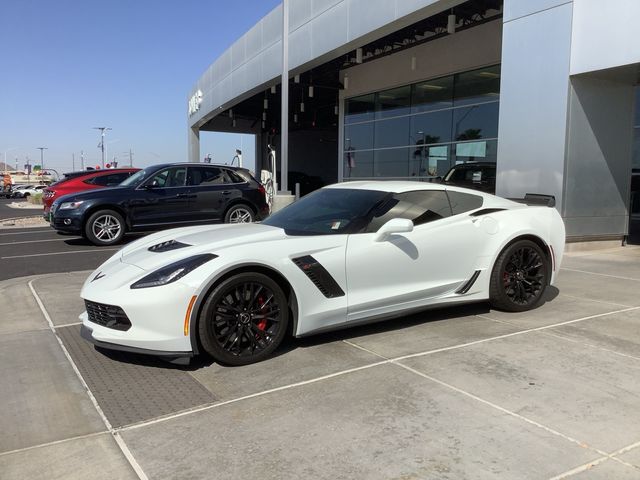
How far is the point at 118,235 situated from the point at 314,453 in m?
9.27

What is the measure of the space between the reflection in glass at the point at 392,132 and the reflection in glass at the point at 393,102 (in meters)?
0.26

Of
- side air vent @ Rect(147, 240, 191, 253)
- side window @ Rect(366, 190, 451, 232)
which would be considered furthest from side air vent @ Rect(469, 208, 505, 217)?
side air vent @ Rect(147, 240, 191, 253)

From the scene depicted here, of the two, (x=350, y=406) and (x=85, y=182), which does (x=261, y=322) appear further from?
(x=85, y=182)

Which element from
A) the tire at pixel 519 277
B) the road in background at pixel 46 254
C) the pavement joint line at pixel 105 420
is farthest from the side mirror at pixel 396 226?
the road in background at pixel 46 254

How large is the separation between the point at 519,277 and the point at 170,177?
26.1 feet

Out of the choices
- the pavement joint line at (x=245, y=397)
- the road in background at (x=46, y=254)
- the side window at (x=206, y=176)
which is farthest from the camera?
the side window at (x=206, y=176)

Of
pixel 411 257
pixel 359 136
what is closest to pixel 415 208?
pixel 411 257

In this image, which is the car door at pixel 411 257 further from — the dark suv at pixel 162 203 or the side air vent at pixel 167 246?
the dark suv at pixel 162 203

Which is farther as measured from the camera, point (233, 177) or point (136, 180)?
point (233, 177)

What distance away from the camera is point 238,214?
1183 cm

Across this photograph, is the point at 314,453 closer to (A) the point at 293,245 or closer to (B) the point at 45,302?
(A) the point at 293,245

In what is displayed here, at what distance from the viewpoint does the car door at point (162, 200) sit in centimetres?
1098

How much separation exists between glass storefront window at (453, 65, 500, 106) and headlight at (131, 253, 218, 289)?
13.3 m

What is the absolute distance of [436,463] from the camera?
8.87ft
